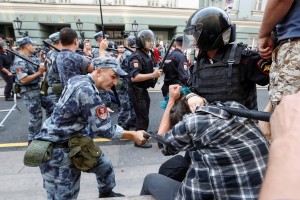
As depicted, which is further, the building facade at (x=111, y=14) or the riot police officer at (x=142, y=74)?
the building facade at (x=111, y=14)

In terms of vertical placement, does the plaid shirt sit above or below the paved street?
above

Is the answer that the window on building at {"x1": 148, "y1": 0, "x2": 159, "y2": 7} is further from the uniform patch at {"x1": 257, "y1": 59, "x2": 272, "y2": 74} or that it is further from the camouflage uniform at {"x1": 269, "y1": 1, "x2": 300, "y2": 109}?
the camouflage uniform at {"x1": 269, "y1": 1, "x2": 300, "y2": 109}

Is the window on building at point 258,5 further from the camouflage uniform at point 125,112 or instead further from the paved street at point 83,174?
the paved street at point 83,174

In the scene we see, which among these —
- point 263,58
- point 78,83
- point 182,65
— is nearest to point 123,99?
point 182,65

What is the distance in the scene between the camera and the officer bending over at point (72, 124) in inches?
70.2

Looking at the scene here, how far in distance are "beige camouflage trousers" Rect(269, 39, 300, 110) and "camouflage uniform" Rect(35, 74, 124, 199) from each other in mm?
1247

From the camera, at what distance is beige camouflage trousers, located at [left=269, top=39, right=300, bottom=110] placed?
1220mm

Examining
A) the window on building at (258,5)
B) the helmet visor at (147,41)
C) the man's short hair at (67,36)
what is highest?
the window on building at (258,5)

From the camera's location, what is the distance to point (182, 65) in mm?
3738

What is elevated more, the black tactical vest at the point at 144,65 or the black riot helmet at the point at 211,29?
the black riot helmet at the point at 211,29

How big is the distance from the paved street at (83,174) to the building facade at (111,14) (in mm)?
11682

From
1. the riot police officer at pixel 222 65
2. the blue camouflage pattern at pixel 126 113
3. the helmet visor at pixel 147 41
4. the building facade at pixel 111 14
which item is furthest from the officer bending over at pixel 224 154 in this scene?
the building facade at pixel 111 14

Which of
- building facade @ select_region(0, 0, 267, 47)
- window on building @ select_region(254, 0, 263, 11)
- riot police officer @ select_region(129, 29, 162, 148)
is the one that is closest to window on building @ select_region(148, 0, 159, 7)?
building facade @ select_region(0, 0, 267, 47)

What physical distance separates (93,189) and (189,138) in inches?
71.0
